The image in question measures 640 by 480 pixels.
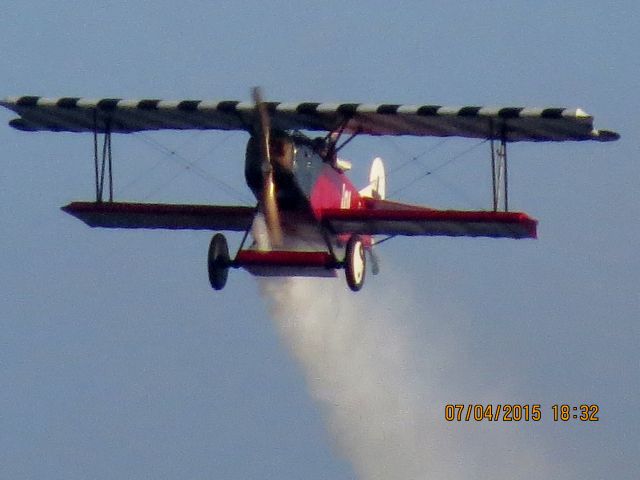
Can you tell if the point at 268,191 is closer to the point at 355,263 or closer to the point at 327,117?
the point at 355,263

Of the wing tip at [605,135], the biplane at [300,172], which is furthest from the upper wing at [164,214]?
the wing tip at [605,135]

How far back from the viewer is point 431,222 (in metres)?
38.9

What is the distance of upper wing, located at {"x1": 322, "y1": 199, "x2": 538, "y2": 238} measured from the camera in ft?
126

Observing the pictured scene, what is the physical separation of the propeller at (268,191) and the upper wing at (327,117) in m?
0.86

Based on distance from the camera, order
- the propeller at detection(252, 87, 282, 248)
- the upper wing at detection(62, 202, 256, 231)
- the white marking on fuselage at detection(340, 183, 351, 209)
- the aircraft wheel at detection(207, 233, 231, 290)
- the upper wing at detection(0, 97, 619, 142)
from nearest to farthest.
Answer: the propeller at detection(252, 87, 282, 248)
the aircraft wheel at detection(207, 233, 231, 290)
the upper wing at detection(0, 97, 619, 142)
the upper wing at detection(62, 202, 256, 231)
the white marking on fuselage at detection(340, 183, 351, 209)

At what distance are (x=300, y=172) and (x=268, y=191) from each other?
64 centimetres

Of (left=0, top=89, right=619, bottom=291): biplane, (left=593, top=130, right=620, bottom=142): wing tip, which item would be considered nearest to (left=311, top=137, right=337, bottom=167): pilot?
(left=0, top=89, right=619, bottom=291): biplane

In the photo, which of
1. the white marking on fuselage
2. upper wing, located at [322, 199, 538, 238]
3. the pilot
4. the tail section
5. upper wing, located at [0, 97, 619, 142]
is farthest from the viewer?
the tail section

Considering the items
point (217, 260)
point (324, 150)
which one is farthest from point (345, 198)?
point (217, 260)

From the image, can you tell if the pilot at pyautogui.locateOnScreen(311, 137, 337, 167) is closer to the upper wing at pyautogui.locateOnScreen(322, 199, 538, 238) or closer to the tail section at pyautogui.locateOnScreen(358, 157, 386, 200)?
the upper wing at pyautogui.locateOnScreen(322, 199, 538, 238)

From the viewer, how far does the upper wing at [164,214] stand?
3969 centimetres

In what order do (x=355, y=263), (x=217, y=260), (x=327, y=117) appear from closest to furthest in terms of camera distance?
1. (x=217, y=260)
2. (x=355, y=263)
3. (x=327, y=117)

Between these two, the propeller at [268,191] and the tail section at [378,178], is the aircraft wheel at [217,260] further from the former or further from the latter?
the tail section at [378,178]

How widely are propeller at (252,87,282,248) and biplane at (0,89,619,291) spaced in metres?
0.01
